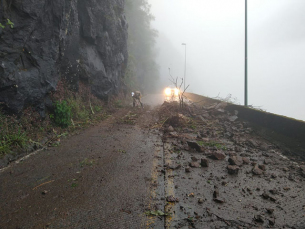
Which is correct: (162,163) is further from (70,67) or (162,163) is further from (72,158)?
(70,67)

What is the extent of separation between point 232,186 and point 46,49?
702 cm

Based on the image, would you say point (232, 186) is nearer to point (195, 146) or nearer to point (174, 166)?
point (174, 166)

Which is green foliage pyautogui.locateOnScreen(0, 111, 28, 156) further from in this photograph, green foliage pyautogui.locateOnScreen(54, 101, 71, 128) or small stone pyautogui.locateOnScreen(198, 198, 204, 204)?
small stone pyautogui.locateOnScreen(198, 198, 204, 204)

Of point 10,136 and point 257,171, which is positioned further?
point 10,136

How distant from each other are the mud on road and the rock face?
85.1 inches

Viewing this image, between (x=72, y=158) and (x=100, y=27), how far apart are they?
1048cm

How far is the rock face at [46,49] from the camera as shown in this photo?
523 cm

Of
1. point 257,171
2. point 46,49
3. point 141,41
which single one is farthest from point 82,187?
point 141,41

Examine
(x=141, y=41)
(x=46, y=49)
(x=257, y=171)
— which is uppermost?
(x=141, y=41)

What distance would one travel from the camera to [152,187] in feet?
10.4

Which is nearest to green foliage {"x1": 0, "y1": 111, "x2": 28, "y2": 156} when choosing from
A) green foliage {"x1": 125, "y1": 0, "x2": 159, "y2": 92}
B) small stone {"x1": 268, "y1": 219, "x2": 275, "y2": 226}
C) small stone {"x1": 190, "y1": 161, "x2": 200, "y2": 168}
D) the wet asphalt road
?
the wet asphalt road

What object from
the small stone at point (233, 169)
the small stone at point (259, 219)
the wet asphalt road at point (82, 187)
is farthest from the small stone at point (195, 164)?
the small stone at point (259, 219)

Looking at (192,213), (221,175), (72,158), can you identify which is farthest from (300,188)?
(72,158)

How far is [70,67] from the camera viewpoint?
361 inches
